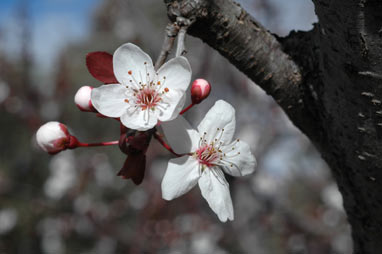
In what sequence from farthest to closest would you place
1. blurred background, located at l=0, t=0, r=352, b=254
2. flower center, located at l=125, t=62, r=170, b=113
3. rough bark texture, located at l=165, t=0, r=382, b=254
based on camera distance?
blurred background, located at l=0, t=0, r=352, b=254 < flower center, located at l=125, t=62, r=170, b=113 < rough bark texture, located at l=165, t=0, r=382, b=254

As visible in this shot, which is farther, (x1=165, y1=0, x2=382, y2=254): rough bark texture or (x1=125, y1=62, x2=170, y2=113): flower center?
(x1=125, y1=62, x2=170, y2=113): flower center

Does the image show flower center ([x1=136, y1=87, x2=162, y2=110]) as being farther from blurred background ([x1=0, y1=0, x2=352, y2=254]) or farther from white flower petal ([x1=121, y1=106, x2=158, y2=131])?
blurred background ([x1=0, y1=0, x2=352, y2=254])

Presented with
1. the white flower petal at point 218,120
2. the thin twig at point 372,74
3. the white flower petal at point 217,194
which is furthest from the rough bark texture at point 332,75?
the white flower petal at point 217,194

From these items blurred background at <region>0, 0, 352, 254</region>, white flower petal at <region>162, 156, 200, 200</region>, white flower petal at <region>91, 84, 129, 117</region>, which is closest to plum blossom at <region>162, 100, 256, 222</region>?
white flower petal at <region>162, 156, 200, 200</region>

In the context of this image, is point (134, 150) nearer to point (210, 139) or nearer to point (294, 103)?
point (210, 139)

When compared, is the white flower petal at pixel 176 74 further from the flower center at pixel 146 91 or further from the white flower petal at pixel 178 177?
the white flower petal at pixel 178 177

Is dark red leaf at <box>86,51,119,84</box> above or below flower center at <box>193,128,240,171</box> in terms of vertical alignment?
above
